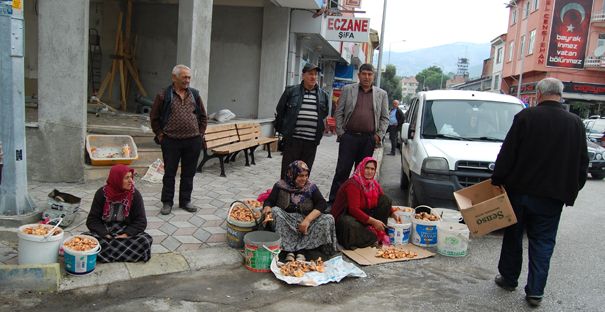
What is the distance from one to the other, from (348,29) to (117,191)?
943 centimetres

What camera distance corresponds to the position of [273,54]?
12477mm

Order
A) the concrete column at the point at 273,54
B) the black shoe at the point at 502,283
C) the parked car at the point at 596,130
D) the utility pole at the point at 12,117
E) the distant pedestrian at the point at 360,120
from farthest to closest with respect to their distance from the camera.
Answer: the parked car at the point at 596,130 < the concrete column at the point at 273,54 < the distant pedestrian at the point at 360,120 < the utility pole at the point at 12,117 < the black shoe at the point at 502,283

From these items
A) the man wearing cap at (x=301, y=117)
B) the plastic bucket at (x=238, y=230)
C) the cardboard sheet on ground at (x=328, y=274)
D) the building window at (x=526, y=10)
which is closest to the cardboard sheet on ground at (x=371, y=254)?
the cardboard sheet on ground at (x=328, y=274)

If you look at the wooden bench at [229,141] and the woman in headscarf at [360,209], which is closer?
the woman in headscarf at [360,209]

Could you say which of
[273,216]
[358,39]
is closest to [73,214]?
[273,216]

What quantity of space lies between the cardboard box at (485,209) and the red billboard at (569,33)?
109ft

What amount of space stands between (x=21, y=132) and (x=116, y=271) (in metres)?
1.92

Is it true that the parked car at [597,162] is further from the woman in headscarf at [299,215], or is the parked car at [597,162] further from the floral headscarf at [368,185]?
the woman in headscarf at [299,215]

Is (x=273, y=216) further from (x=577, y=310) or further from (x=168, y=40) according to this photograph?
(x=168, y=40)

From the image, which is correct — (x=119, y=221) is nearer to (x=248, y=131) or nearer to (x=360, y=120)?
(x=360, y=120)

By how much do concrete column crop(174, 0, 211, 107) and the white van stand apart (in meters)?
4.02

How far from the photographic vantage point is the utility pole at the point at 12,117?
Answer: 4.32 metres

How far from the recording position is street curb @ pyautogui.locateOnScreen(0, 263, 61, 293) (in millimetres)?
3475

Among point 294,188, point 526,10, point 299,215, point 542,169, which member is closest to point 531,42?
point 526,10
